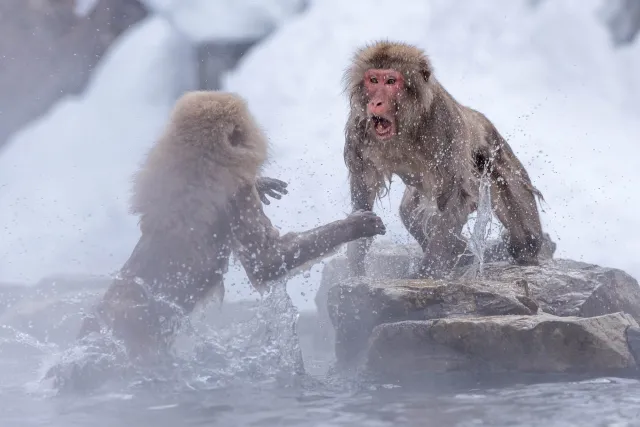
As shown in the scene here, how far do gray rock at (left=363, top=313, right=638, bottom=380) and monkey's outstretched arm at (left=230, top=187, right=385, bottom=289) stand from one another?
45 centimetres

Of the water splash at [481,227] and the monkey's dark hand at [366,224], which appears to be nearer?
the monkey's dark hand at [366,224]

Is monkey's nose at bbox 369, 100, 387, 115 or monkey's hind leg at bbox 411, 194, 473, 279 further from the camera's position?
monkey's hind leg at bbox 411, 194, 473, 279

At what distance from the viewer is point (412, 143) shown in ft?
14.7

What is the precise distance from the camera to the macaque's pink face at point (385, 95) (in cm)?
435

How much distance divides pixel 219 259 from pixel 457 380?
1.12 m

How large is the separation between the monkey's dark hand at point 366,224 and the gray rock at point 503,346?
434mm

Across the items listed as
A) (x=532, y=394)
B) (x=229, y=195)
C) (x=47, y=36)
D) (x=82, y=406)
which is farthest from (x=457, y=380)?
(x=47, y=36)

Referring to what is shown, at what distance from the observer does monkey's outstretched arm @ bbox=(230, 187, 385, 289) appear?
3.63m

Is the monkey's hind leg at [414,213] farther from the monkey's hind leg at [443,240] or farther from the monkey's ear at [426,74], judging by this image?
the monkey's ear at [426,74]

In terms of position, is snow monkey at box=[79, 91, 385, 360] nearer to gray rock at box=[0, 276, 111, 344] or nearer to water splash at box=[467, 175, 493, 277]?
water splash at box=[467, 175, 493, 277]

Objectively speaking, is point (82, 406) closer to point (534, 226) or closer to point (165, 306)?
point (165, 306)

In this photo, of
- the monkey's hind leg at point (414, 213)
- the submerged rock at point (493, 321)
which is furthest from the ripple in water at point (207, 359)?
the monkey's hind leg at point (414, 213)

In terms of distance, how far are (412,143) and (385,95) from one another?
31cm

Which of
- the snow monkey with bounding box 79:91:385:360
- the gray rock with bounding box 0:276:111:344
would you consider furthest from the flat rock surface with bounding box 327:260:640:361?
the gray rock with bounding box 0:276:111:344
